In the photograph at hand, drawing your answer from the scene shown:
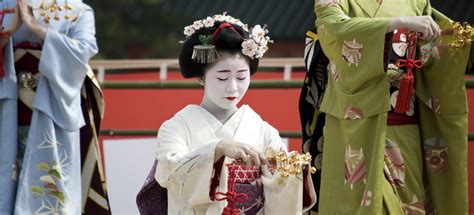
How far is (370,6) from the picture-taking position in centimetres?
502

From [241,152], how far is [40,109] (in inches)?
79.6

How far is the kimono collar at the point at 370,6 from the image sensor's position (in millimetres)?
4988

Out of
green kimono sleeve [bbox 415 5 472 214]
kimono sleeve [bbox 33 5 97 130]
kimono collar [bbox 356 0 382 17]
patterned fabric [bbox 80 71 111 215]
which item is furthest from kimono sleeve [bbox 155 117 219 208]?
patterned fabric [bbox 80 71 111 215]

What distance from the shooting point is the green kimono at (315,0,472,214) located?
4762 millimetres

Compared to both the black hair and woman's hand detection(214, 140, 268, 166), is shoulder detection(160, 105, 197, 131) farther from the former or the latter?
woman's hand detection(214, 140, 268, 166)

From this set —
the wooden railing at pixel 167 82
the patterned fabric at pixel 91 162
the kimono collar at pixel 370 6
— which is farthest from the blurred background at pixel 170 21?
the kimono collar at pixel 370 6

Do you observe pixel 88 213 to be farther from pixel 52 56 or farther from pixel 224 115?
pixel 224 115

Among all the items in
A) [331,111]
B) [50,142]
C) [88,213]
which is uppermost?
[331,111]

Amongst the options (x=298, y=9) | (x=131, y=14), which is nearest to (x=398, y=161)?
(x=298, y=9)

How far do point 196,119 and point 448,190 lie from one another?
4.09 ft

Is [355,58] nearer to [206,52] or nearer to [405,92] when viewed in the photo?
[405,92]

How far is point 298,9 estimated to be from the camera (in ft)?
32.8

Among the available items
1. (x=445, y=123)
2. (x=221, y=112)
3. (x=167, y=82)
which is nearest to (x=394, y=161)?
(x=445, y=123)

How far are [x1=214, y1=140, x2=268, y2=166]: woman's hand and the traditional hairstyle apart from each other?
1.44ft
